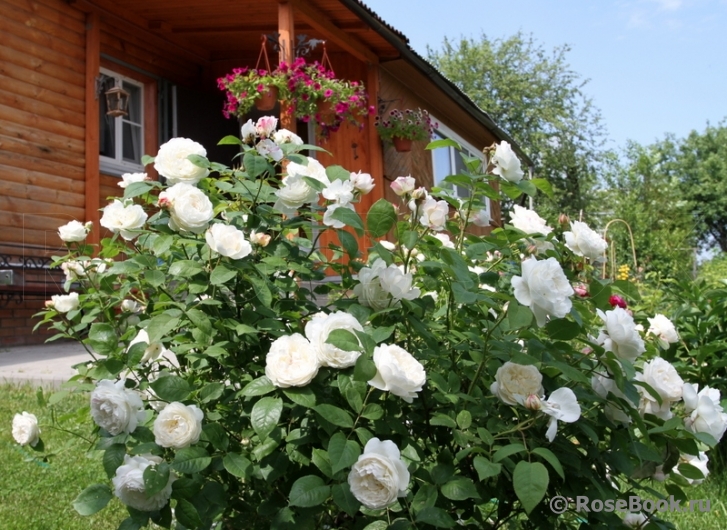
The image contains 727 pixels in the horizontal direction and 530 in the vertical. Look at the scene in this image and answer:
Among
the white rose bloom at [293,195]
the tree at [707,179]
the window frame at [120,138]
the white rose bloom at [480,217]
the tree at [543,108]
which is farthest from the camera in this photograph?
the tree at [707,179]

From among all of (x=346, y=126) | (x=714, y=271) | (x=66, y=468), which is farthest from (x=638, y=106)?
(x=66, y=468)

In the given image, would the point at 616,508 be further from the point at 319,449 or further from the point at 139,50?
the point at 139,50

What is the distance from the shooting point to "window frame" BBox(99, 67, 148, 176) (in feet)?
28.0

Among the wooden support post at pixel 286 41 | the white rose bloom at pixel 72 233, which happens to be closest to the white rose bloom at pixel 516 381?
the white rose bloom at pixel 72 233

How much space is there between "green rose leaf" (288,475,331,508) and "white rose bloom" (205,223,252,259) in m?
0.47

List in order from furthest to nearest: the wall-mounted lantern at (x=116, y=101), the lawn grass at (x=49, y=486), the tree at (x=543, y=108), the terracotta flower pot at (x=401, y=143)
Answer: the tree at (x=543, y=108) < the terracotta flower pot at (x=401, y=143) < the wall-mounted lantern at (x=116, y=101) < the lawn grass at (x=49, y=486)

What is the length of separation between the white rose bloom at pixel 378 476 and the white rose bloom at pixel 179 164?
79 centimetres

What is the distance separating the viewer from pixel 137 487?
1.38m

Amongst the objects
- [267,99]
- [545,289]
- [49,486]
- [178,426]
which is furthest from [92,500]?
[267,99]

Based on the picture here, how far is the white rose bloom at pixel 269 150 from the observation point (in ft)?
5.54

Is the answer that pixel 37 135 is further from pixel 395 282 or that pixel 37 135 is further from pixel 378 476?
pixel 378 476

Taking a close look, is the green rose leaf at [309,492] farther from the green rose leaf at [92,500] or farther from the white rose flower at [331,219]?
the white rose flower at [331,219]

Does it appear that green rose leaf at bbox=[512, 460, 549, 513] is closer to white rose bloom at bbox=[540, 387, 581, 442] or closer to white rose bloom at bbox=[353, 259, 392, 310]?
white rose bloom at bbox=[540, 387, 581, 442]

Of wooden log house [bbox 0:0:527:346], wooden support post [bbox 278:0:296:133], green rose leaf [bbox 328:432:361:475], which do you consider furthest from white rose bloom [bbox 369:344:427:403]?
wooden support post [bbox 278:0:296:133]
